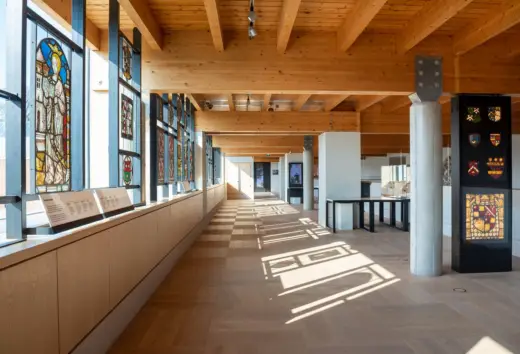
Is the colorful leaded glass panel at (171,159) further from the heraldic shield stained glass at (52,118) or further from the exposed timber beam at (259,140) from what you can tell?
the exposed timber beam at (259,140)

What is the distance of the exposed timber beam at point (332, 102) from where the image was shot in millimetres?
8090

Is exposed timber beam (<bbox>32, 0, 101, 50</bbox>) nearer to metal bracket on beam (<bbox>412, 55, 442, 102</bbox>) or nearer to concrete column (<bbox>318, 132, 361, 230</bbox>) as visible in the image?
metal bracket on beam (<bbox>412, 55, 442, 102</bbox>)

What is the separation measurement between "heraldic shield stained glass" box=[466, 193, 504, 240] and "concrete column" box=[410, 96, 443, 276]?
45 centimetres

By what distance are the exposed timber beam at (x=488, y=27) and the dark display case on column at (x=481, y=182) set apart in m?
0.71

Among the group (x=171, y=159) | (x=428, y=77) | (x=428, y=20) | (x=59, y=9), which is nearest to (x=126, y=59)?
(x=59, y=9)

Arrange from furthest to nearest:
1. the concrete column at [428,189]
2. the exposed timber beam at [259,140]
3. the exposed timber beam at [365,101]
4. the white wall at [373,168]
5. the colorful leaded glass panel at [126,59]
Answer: the white wall at [373,168] < the exposed timber beam at [259,140] < the exposed timber beam at [365,101] < the concrete column at [428,189] < the colorful leaded glass panel at [126,59]

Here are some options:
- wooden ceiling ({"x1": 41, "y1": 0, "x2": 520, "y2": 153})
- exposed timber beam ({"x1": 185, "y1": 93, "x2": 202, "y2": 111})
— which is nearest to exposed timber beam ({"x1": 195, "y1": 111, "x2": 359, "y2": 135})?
exposed timber beam ({"x1": 185, "y1": 93, "x2": 202, "y2": 111})

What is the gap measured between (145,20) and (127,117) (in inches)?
43.7

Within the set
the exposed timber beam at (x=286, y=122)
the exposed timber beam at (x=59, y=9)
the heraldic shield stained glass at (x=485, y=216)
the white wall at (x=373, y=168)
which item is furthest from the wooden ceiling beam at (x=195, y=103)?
the white wall at (x=373, y=168)

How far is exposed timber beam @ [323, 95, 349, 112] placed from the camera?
8.09m

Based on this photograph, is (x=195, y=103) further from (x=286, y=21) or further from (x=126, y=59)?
(x=286, y=21)

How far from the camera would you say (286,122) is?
9828 millimetres

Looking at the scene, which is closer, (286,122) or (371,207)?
(371,207)

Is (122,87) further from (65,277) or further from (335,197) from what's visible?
(335,197)
